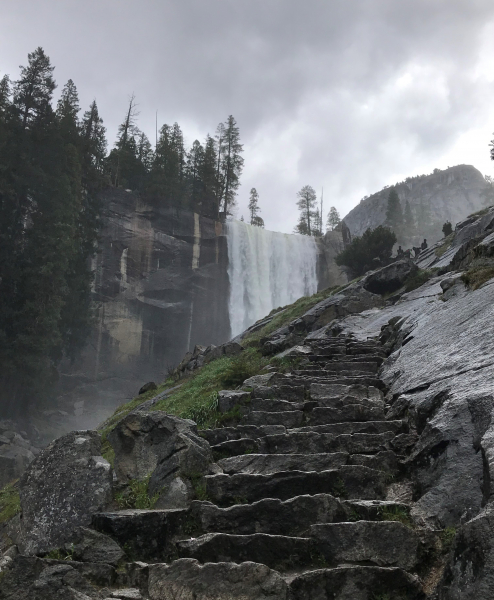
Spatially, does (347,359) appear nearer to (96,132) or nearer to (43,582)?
(43,582)

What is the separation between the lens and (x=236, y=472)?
20.1 feet

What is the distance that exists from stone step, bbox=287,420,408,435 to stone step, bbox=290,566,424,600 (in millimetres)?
2941

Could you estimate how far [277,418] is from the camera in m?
8.02

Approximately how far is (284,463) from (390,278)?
19338 mm

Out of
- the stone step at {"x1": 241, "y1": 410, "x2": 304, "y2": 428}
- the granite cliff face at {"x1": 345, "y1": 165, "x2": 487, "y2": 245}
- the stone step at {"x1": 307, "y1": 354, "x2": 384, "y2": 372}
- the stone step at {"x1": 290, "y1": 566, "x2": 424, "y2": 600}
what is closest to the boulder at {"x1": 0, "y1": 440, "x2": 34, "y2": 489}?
the stone step at {"x1": 307, "y1": 354, "x2": 384, "y2": 372}

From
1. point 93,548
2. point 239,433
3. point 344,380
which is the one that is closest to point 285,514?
point 93,548

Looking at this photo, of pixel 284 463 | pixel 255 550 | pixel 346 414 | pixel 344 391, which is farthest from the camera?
pixel 344 391

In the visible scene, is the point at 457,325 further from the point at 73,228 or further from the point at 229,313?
the point at 229,313

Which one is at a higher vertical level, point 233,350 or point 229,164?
point 229,164

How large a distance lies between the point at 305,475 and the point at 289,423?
247 centimetres

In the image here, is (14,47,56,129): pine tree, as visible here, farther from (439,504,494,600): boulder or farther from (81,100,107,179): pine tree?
(439,504,494,600): boulder

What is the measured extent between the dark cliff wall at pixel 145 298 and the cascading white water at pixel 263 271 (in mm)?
1118

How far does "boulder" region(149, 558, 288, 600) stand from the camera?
152 inches

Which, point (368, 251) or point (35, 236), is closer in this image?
point (35, 236)
